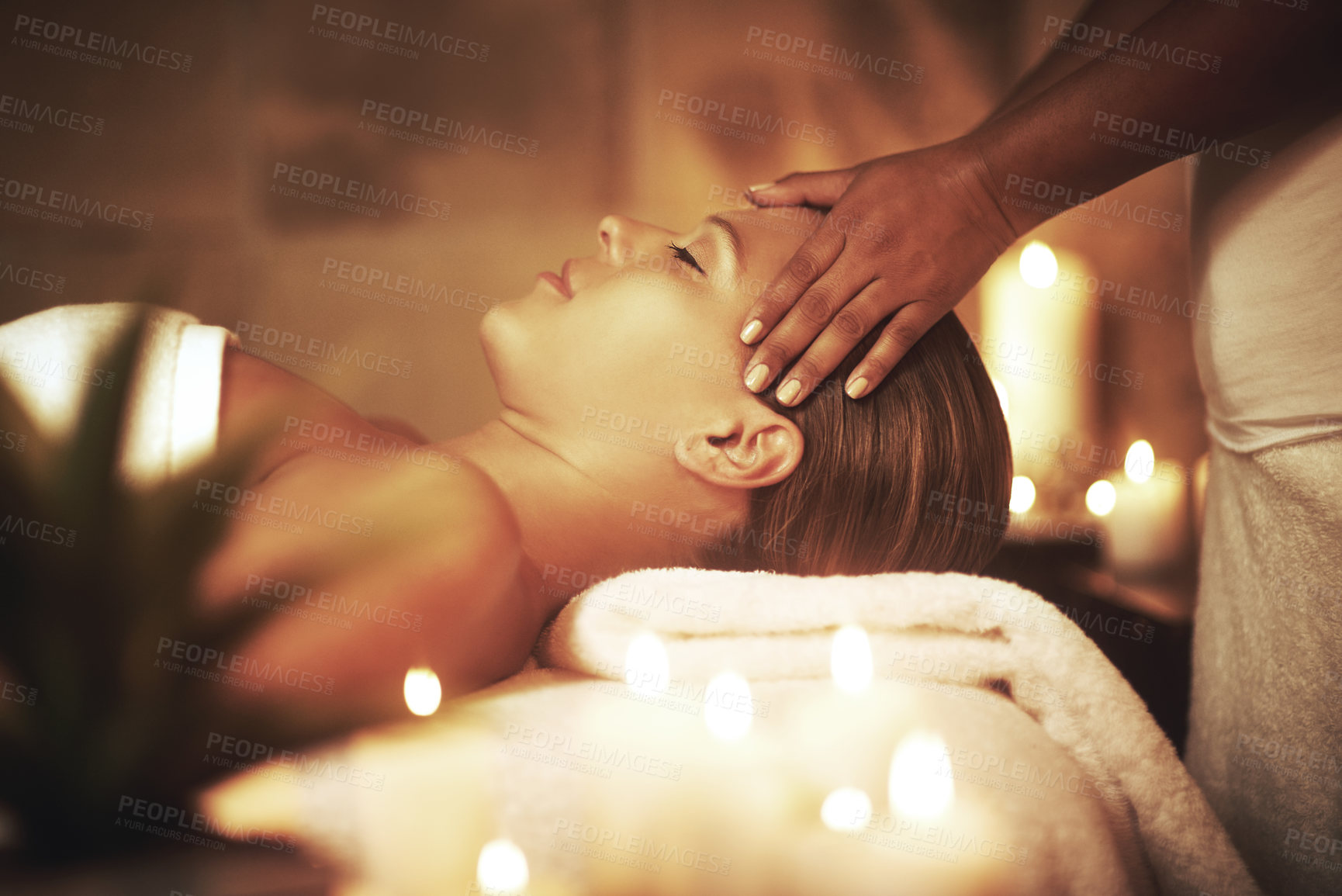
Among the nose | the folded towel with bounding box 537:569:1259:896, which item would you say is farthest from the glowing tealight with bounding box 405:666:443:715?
the nose

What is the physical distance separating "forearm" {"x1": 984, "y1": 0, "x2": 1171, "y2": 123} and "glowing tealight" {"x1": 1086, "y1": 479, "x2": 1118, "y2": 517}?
599 millimetres

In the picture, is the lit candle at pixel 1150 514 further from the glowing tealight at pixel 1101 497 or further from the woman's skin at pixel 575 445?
the woman's skin at pixel 575 445

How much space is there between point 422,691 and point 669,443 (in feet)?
1.08

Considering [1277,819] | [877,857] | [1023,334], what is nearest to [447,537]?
[877,857]

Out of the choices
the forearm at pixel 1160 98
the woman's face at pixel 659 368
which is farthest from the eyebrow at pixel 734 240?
the forearm at pixel 1160 98

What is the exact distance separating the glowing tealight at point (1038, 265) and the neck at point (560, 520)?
2.34 feet

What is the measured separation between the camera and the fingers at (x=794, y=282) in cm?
70

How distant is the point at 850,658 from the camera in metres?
0.61

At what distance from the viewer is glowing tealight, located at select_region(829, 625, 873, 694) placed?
1.98 feet

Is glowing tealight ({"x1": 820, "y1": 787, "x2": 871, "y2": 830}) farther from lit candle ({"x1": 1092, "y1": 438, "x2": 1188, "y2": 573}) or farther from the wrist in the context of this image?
lit candle ({"x1": 1092, "y1": 438, "x2": 1188, "y2": 573})

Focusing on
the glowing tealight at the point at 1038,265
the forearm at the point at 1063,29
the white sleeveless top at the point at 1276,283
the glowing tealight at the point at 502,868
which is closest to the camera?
the glowing tealight at the point at 502,868

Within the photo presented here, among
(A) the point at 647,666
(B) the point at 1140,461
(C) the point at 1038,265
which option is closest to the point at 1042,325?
(C) the point at 1038,265

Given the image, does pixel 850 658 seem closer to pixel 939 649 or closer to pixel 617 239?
pixel 939 649

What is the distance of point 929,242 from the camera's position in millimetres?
698
